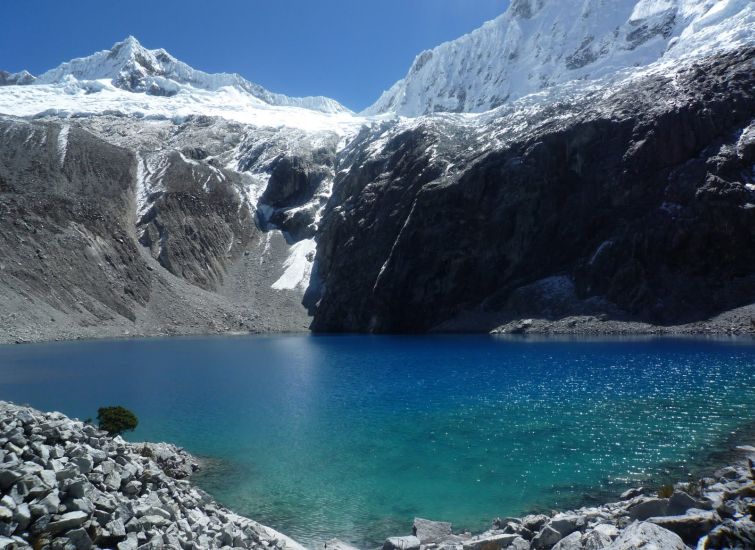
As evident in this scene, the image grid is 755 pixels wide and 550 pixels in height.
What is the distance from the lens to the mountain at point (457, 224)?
99.4 meters

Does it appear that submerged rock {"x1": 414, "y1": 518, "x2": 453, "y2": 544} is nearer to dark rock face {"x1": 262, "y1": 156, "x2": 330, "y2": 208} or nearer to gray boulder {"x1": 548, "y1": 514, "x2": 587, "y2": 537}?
gray boulder {"x1": 548, "y1": 514, "x2": 587, "y2": 537}

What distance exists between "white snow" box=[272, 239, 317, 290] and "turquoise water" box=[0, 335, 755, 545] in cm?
7827

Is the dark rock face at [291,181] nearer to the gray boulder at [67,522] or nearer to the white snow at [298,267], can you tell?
the white snow at [298,267]

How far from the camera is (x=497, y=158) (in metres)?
126

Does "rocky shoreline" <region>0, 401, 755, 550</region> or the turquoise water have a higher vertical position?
"rocky shoreline" <region>0, 401, 755, 550</region>

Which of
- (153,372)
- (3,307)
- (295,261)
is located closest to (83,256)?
(3,307)

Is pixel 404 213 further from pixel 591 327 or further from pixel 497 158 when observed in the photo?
pixel 591 327

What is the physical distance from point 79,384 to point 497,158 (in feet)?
327

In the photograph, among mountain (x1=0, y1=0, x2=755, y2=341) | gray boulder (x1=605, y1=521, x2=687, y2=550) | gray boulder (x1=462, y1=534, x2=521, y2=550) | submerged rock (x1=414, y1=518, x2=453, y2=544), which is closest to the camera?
gray boulder (x1=605, y1=521, x2=687, y2=550)

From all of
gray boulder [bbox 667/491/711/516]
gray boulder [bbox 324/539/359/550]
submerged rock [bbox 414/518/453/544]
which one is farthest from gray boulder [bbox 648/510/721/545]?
gray boulder [bbox 324/539/359/550]

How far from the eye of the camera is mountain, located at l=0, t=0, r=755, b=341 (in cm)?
9944

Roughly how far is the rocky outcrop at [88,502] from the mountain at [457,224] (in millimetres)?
91812

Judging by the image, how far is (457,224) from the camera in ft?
405

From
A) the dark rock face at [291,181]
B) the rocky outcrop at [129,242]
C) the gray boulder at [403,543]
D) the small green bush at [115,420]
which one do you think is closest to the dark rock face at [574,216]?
the rocky outcrop at [129,242]
